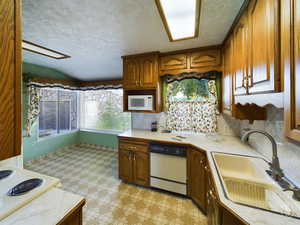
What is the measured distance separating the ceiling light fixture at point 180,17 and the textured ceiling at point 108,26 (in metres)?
0.07

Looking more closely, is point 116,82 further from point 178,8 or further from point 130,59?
point 178,8

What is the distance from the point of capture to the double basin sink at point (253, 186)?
2.62 ft

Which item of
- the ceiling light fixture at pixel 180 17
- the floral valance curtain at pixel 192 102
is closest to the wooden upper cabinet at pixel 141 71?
the floral valance curtain at pixel 192 102

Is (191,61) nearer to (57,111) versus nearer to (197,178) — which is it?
(197,178)

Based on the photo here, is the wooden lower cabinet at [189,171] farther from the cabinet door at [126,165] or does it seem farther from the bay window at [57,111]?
the bay window at [57,111]

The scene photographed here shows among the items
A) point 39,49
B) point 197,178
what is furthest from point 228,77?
point 39,49

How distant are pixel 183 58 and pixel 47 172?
144 inches

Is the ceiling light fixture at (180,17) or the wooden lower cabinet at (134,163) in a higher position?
the ceiling light fixture at (180,17)

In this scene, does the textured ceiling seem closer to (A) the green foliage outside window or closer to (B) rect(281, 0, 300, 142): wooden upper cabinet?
(A) the green foliage outside window

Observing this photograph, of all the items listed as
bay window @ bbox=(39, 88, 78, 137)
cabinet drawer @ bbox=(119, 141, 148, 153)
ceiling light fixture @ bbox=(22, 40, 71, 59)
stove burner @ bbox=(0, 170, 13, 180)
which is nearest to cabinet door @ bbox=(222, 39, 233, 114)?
cabinet drawer @ bbox=(119, 141, 148, 153)

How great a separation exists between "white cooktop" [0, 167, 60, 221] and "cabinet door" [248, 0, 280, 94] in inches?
62.6

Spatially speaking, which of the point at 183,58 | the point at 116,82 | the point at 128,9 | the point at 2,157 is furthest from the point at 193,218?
the point at 116,82

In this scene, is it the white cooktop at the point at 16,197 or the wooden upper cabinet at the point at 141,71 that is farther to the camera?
the wooden upper cabinet at the point at 141,71

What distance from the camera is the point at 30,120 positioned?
300cm
